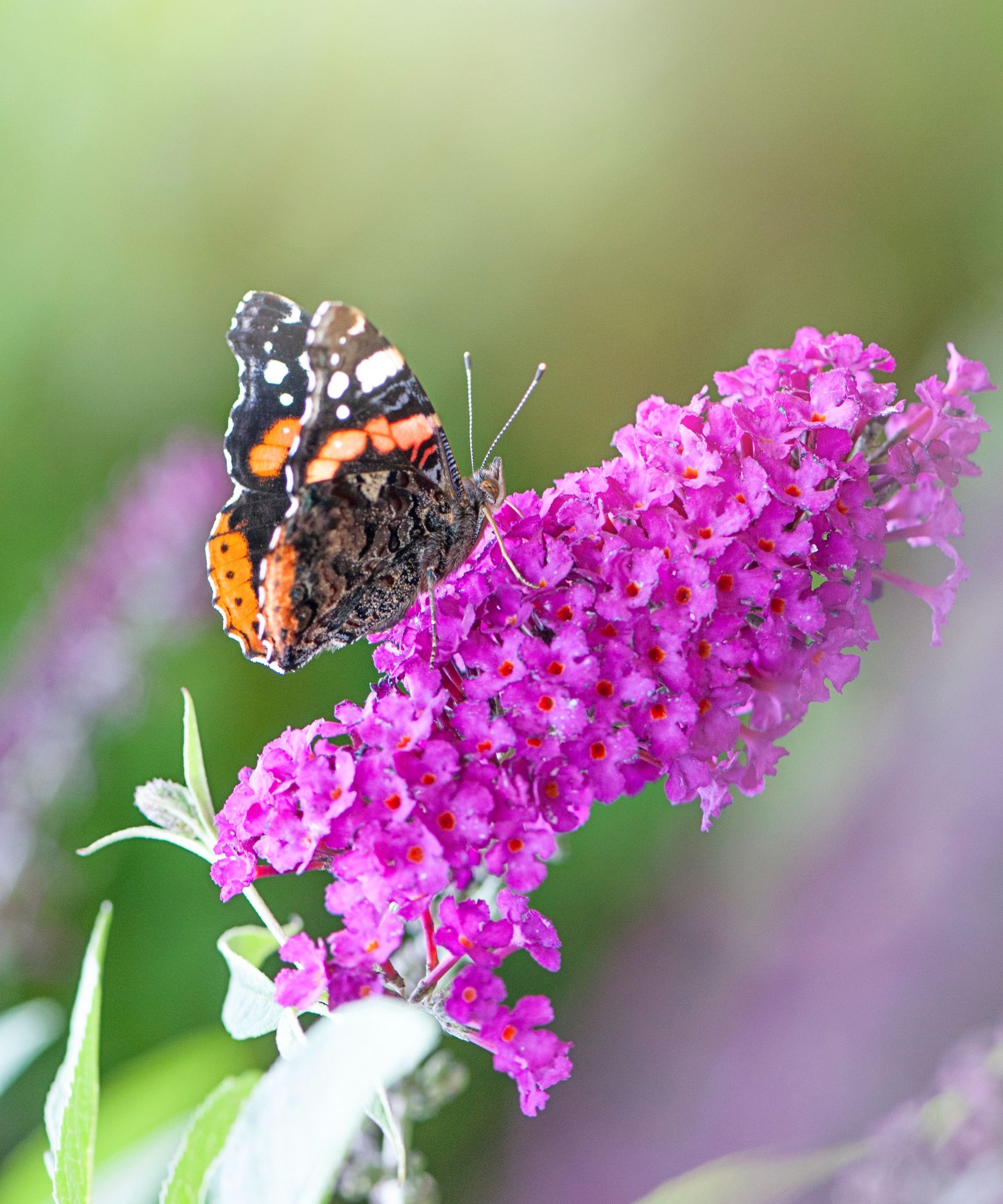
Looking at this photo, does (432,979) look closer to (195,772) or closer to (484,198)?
(195,772)

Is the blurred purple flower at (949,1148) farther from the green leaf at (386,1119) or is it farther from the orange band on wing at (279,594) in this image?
the orange band on wing at (279,594)

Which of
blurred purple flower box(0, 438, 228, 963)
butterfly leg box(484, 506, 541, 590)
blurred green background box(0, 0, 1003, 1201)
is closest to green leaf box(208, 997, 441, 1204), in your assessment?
butterfly leg box(484, 506, 541, 590)

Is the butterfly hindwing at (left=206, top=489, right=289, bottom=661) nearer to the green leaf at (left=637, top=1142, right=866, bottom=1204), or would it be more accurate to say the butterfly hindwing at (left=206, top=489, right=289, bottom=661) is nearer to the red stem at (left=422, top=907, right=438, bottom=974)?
the red stem at (left=422, top=907, right=438, bottom=974)

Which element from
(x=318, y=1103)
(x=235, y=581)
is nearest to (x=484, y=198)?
(x=235, y=581)

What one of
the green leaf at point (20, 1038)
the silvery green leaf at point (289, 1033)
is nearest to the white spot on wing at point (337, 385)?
the silvery green leaf at point (289, 1033)

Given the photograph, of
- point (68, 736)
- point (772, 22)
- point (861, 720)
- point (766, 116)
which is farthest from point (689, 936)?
point (772, 22)

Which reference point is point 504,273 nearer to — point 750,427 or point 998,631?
point 998,631

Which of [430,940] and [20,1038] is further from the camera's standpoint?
[20,1038]
